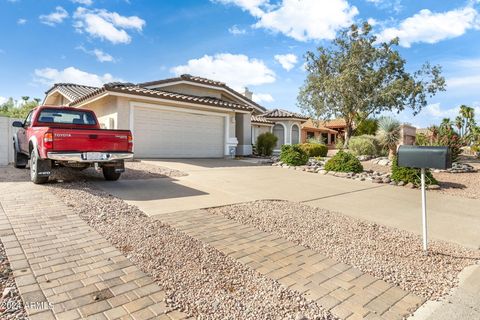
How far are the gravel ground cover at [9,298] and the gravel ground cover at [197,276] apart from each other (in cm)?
107

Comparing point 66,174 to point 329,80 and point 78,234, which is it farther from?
point 329,80

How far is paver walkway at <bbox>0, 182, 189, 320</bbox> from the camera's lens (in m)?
2.43

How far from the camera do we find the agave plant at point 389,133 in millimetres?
17891

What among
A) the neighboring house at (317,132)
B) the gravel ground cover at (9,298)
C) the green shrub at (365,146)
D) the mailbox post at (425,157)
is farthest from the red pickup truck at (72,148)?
the neighboring house at (317,132)

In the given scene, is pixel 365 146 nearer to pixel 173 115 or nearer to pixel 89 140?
pixel 173 115

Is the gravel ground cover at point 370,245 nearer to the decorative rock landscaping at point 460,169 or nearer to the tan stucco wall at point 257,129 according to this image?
the decorative rock landscaping at point 460,169

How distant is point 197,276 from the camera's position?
304 cm

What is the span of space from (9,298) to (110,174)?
571 cm

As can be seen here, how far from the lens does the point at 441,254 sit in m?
3.99

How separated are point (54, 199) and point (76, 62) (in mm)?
17642

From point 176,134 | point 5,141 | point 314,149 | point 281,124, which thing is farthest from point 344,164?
point 281,124

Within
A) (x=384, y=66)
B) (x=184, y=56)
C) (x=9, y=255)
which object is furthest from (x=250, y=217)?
(x=384, y=66)

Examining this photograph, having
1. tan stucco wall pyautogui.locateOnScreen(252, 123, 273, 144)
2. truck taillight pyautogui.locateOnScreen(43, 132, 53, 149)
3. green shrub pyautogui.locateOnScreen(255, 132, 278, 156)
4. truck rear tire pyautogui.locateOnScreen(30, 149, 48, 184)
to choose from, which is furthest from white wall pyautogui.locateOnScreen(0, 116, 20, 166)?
tan stucco wall pyautogui.locateOnScreen(252, 123, 273, 144)

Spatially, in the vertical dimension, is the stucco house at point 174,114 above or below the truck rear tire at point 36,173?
above
